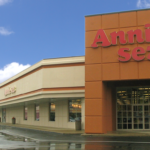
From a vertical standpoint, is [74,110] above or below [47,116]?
above

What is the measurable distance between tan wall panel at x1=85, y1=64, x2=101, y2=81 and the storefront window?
18.5ft

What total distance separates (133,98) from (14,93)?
17309mm

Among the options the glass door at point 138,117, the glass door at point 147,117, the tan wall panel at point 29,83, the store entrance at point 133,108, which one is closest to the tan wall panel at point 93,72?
the store entrance at point 133,108

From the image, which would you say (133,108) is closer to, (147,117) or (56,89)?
(147,117)

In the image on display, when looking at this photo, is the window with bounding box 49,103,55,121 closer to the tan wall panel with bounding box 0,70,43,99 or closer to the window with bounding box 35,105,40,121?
the tan wall panel with bounding box 0,70,43,99

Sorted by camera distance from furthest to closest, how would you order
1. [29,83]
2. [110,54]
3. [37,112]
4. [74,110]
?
[37,112], [29,83], [74,110], [110,54]

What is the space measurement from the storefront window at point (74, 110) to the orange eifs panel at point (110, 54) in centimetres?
491

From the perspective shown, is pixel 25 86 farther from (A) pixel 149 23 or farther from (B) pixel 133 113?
(A) pixel 149 23

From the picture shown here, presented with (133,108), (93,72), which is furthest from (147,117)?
(93,72)

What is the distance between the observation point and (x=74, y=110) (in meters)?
25.0

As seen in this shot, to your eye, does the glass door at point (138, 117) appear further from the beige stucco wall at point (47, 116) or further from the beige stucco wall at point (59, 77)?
the beige stucco wall at point (59, 77)

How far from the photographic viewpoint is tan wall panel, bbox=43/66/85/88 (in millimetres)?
23312

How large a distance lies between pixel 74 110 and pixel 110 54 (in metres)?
8.10

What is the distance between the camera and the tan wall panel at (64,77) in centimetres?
2331
